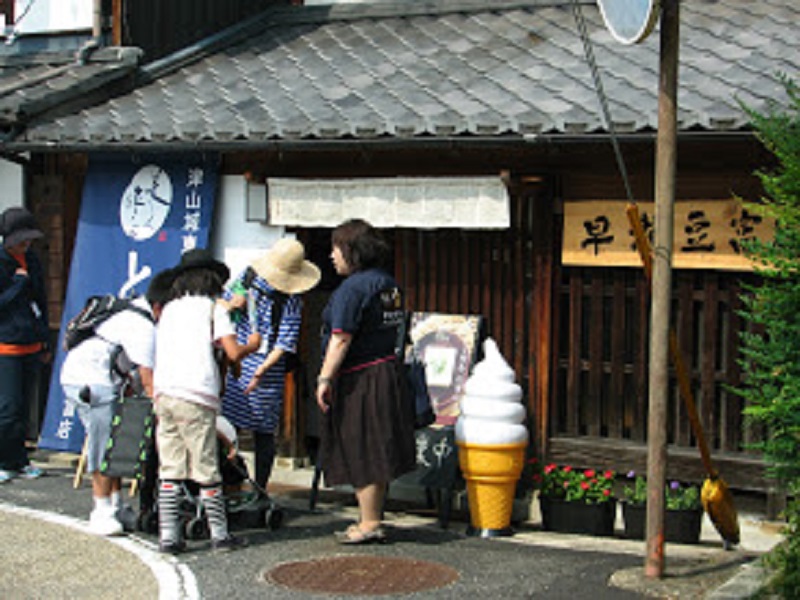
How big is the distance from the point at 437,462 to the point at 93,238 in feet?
15.1

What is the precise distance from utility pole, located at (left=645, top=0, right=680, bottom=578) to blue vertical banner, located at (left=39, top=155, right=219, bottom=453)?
5.50 m

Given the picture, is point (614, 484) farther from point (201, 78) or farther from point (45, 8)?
point (45, 8)

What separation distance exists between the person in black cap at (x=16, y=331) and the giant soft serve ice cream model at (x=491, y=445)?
4208mm

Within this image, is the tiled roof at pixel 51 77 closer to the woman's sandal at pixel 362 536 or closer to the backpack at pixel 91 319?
the backpack at pixel 91 319

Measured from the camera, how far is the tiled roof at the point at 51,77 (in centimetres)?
1224

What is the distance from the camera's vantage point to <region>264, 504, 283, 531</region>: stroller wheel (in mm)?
9398

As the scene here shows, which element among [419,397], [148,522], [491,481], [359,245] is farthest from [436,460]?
[148,522]

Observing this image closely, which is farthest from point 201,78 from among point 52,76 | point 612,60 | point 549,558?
point 549,558

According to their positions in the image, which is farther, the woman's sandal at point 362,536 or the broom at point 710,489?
the woman's sandal at point 362,536

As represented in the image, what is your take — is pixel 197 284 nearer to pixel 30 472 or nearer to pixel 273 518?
pixel 273 518

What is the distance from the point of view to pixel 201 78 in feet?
43.0

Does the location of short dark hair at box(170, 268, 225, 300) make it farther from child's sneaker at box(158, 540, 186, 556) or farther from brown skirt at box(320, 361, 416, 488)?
child's sneaker at box(158, 540, 186, 556)

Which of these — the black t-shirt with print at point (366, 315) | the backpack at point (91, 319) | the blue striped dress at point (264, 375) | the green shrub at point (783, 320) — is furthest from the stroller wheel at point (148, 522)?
the green shrub at point (783, 320)

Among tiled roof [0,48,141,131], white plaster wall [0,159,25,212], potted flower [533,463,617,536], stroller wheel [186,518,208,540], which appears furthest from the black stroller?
white plaster wall [0,159,25,212]
